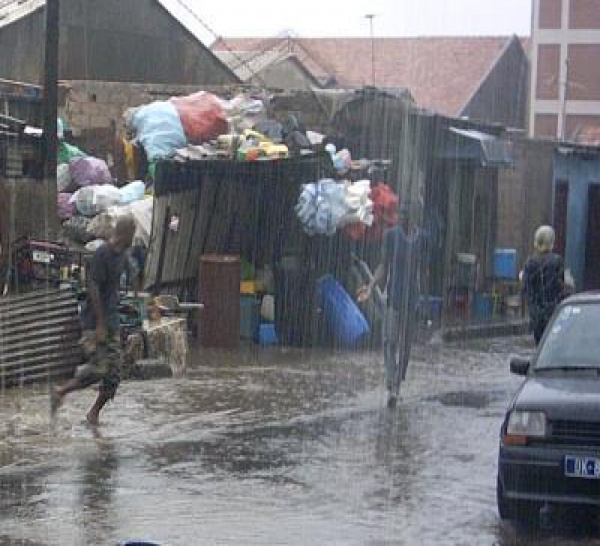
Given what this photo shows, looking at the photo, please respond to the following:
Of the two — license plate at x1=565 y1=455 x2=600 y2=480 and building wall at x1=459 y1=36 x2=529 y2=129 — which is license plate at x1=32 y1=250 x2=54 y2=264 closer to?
license plate at x1=565 y1=455 x2=600 y2=480

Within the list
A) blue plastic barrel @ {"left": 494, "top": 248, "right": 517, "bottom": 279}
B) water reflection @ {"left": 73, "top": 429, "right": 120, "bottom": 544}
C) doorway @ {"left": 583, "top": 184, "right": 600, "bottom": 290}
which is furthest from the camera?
doorway @ {"left": 583, "top": 184, "right": 600, "bottom": 290}

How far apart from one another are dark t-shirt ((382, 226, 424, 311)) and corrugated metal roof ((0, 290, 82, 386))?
120 inches

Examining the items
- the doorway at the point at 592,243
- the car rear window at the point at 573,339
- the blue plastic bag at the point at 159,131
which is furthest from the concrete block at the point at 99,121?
the car rear window at the point at 573,339

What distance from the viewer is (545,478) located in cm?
819

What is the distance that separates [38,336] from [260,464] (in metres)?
3.90

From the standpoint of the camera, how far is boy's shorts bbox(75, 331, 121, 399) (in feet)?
36.6

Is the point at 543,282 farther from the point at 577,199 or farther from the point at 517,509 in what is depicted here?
the point at 577,199

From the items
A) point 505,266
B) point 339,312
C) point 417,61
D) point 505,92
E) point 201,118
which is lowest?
point 339,312

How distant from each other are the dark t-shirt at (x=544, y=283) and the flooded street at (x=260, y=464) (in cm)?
105

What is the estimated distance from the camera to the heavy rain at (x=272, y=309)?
851 centimetres

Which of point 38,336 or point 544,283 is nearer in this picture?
point 38,336

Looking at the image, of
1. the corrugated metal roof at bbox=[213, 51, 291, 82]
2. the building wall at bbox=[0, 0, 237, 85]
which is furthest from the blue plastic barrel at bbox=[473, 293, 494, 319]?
the corrugated metal roof at bbox=[213, 51, 291, 82]

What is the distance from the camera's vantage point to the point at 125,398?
1290cm

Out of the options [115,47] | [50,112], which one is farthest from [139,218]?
[115,47]
